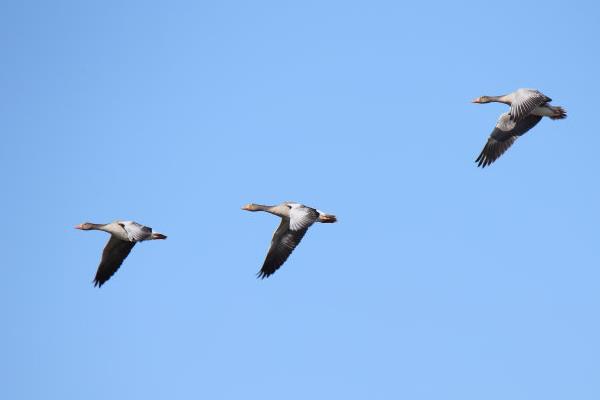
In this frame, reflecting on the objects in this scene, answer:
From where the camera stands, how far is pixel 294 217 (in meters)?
28.9

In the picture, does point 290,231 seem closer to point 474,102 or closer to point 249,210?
point 249,210

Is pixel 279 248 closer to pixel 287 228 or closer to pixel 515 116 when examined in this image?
pixel 287 228

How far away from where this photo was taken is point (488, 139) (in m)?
33.5

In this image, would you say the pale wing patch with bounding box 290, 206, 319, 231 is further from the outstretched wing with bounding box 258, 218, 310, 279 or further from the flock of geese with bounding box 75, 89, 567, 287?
the outstretched wing with bounding box 258, 218, 310, 279

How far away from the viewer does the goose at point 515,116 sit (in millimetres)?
30688

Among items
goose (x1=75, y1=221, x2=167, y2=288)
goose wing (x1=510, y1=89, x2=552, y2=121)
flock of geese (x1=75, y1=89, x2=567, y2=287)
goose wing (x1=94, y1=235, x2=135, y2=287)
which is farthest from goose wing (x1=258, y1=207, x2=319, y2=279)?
goose wing (x1=510, y1=89, x2=552, y2=121)

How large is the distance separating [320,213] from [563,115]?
832 cm

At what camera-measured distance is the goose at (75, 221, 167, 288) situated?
29.5m

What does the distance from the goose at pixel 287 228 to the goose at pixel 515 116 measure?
21.4 feet

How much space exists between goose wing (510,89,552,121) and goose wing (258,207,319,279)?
686 centimetres

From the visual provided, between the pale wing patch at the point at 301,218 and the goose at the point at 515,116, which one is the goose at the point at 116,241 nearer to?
the pale wing patch at the point at 301,218

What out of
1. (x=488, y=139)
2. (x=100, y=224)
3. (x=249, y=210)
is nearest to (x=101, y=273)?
(x=100, y=224)

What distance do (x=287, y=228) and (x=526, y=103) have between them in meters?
8.06

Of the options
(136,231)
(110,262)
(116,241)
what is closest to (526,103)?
(136,231)
